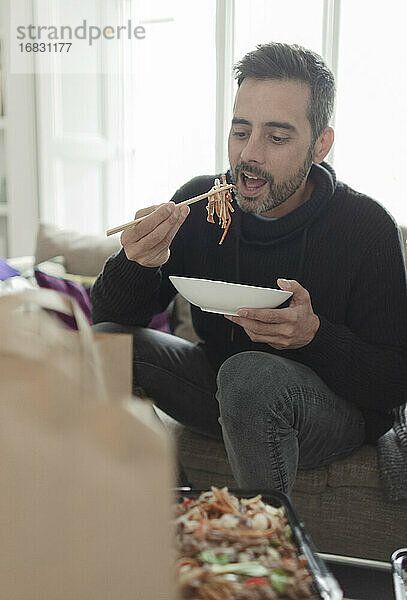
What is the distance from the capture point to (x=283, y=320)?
137 cm

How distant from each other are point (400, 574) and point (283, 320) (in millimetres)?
545

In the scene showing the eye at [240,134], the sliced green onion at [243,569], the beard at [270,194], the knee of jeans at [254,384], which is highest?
the eye at [240,134]

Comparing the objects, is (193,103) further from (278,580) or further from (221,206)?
(278,580)

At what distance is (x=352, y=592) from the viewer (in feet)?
5.16

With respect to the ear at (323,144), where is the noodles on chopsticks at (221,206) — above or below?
below

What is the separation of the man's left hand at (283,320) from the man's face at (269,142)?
37 centimetres

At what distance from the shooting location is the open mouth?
1669mm

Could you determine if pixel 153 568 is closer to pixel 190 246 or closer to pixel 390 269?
pixel 390 269

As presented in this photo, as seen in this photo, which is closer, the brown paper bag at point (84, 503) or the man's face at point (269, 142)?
the brown paper bag at point (84, 503)

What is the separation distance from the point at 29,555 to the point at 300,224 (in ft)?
4.16

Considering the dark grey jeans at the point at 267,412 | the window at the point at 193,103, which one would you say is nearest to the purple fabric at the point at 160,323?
the dark grey jeans at the point at 267,412

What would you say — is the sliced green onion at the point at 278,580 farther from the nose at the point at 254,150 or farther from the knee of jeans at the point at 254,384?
the nose at the point at 254,150

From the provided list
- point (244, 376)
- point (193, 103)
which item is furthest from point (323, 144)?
point (193, 103)

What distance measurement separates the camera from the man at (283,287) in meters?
1.40
